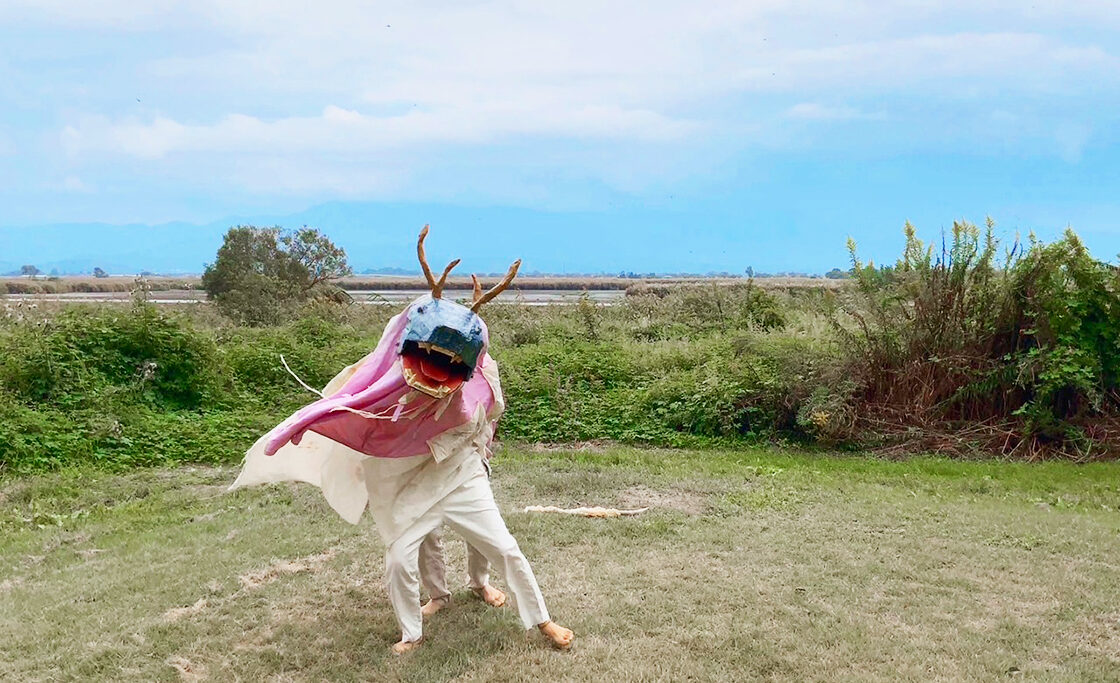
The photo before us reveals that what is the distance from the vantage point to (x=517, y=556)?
459 cm

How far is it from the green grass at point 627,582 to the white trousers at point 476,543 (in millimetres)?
232

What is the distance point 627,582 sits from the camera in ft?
18.5

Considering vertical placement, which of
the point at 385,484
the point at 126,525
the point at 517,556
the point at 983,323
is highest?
the point at 983,323

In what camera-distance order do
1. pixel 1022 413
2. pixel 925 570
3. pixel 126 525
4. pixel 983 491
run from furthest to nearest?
pixel 1022 413, pixel 983 491, pixel 126 525, pixel 925 570

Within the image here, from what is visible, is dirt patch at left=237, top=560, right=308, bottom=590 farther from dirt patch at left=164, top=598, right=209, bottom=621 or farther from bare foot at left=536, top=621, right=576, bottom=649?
bare foot at left=536, top=621, right=576, bottom=649

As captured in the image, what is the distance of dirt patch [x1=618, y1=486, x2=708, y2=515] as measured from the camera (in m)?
7.37

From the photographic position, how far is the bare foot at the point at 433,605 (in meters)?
5.13

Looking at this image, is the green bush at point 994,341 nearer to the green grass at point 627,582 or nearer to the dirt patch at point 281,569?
the green grass at point 627,582

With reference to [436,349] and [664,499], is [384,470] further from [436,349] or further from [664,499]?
[664,499]

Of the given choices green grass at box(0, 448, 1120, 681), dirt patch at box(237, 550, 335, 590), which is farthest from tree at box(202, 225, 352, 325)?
dirt patch at box(237, 550, 335, 590)

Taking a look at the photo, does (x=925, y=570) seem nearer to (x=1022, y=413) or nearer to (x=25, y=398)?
(x=1022, y=413)

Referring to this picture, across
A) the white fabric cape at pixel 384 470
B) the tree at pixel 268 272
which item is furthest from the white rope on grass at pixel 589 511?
the tree at pixel 268 272

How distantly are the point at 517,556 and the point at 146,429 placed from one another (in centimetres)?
671

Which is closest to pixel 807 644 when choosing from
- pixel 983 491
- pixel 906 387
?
pixel 983 491
